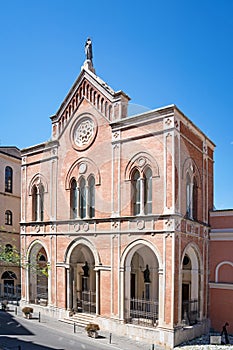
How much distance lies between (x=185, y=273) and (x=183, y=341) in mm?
4664

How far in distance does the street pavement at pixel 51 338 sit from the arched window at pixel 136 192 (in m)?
6.64

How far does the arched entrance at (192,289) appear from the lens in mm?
19672

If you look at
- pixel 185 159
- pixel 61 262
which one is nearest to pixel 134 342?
pixel 61 262

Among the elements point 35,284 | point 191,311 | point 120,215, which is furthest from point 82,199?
point 191,311

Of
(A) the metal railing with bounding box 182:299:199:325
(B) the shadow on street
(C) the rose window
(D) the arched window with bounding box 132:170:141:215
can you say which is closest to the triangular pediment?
(C) the rose window

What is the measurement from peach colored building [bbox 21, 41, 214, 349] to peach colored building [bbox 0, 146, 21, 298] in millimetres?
6907

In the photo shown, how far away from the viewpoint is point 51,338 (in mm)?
18469

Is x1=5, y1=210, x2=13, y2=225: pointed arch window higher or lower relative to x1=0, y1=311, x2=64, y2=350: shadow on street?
higher

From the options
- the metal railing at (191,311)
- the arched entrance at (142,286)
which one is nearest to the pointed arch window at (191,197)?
the arched entrance at (142,286)

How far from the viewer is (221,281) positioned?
20906 millimetres

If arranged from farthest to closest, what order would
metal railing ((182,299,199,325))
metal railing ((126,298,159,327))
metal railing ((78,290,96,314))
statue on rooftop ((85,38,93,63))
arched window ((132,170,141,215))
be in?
statue on rooftop ((85,38,93,63)) < metal railing ((78,290,96,314)) < arched window ((132,170,141,215)) < metal railing ((182,299,199,325)) < metal railing ((126,298,159,327))

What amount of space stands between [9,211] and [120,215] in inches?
655

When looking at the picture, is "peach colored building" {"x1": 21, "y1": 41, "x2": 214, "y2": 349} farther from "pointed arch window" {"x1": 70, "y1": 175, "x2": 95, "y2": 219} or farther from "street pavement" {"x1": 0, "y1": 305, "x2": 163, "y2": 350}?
"street pavement" {"x1": 0, "y1": 305, "x2": 163, "y2": 350}

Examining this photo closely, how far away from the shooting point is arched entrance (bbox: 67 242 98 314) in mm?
22172
